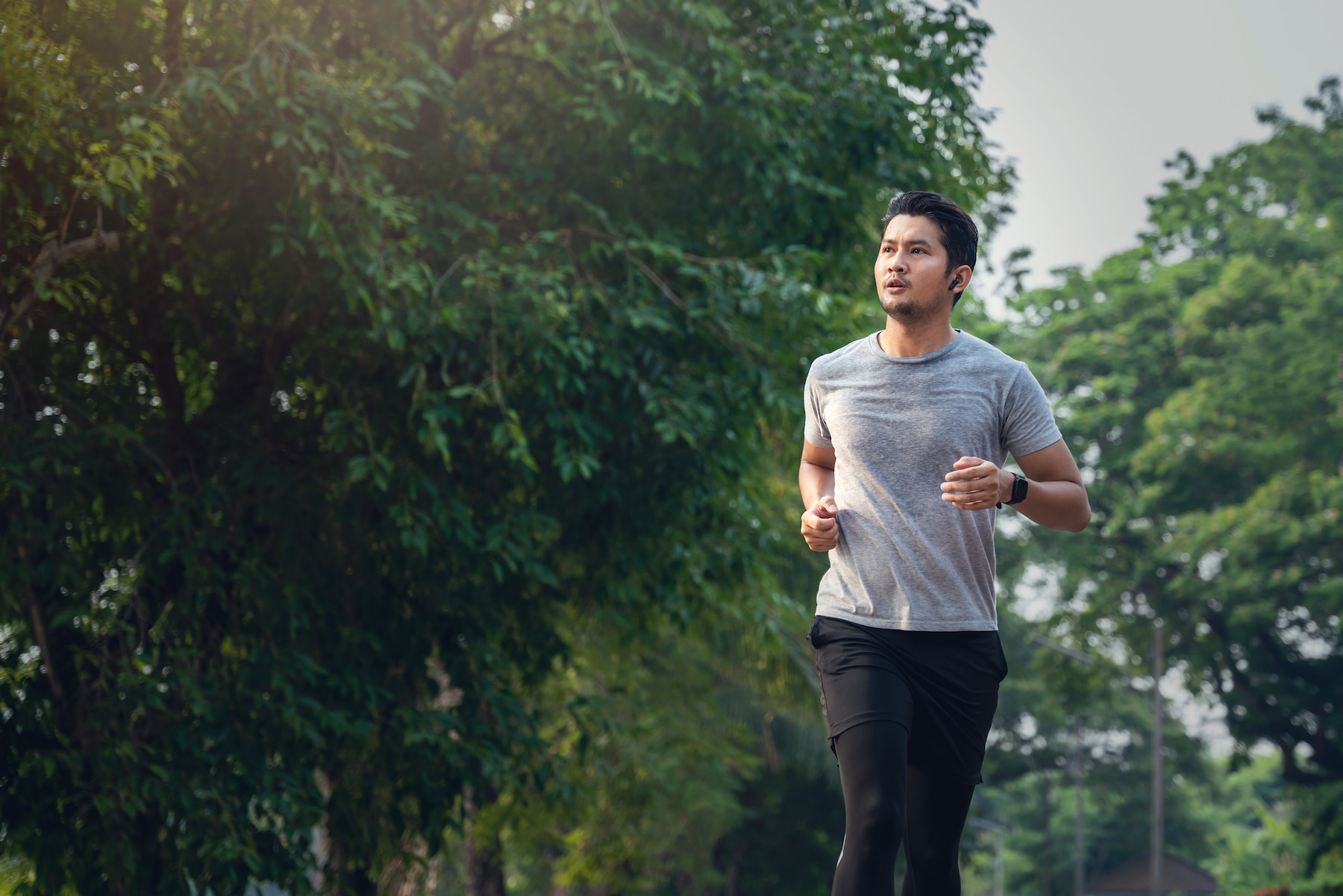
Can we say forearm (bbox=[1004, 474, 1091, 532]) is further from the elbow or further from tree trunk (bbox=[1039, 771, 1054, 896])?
tree trunk (bbox=[1039, 771, 1054, 896])

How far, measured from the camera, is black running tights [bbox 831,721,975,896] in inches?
119

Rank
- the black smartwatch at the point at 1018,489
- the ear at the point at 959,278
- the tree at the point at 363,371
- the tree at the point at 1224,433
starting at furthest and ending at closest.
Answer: the tree at the point at 1224,433 → the tree at the point at 363,371 → the ear at the point at 959,278 → the black smartwatch at the point at 1018,489

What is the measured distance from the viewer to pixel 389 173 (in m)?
9.25

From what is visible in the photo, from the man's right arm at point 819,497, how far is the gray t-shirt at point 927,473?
6 centimetres

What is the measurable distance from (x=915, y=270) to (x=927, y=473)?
1.58 feet

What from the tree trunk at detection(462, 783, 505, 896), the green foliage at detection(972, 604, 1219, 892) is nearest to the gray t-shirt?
the tree trunk at detection(462, 783, 505, 896)

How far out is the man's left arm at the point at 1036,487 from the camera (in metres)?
2.97

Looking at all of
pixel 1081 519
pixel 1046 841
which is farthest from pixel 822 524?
pixel 1046 841

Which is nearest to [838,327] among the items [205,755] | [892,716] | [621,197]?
[621,197]

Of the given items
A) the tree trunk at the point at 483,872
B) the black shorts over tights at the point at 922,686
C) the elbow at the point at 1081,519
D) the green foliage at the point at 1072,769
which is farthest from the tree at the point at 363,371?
the green foliage at the point at 1072,769

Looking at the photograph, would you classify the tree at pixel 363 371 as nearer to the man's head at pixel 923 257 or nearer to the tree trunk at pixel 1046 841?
the man's head at pixel 923 257

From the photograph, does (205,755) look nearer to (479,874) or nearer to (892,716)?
(892,716)

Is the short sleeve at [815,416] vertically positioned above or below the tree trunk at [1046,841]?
above

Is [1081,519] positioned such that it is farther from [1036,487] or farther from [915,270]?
[915,270]
